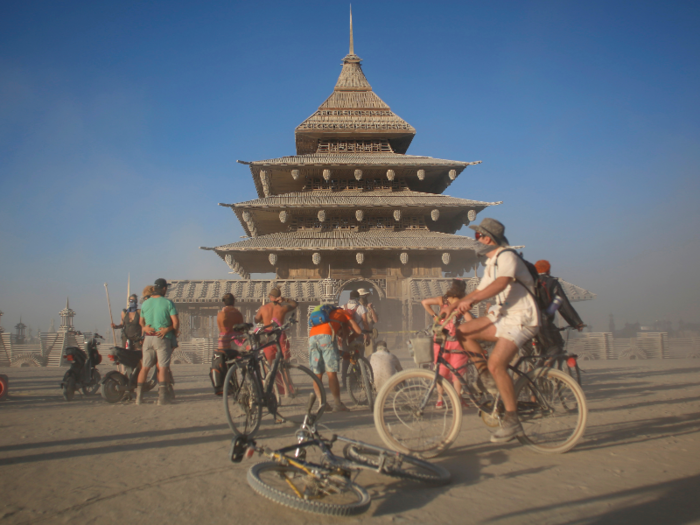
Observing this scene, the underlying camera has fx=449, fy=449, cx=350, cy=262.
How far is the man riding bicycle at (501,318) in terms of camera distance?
11.9ft

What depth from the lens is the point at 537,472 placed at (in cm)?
329

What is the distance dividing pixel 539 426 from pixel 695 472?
108 cm

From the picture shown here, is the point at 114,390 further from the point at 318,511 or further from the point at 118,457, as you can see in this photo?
the point at 318,511

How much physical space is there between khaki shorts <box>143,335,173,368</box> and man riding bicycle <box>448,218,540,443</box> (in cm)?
439

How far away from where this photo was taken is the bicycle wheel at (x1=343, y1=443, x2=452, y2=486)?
2846mm

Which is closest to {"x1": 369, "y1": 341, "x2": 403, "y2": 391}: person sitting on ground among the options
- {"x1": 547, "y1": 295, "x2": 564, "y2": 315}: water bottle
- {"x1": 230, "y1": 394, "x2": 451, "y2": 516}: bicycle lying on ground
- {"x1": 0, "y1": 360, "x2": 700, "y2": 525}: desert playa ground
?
{"x1": 0, "y1": 360, "x2": 700, "y2": 525}: desert playa ground

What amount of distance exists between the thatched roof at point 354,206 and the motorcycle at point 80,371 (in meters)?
12.5

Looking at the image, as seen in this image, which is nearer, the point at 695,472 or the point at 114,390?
the point at 695,472

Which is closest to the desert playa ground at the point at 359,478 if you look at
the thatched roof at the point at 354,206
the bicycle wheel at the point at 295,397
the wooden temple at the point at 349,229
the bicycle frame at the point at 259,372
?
the bicycle frame at the point at 259,372

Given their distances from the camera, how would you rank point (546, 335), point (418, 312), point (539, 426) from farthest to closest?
point (418, 312) → point (546, 335) → point (539, 426)

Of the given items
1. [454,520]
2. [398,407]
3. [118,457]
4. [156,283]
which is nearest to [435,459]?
[398,407]

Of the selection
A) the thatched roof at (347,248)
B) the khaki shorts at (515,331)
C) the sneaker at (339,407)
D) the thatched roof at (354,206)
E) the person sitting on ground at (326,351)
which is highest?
the thatched roof at (354,206)

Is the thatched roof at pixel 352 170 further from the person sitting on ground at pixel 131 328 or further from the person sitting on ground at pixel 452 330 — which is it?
the person sitting on ground at pixel 452 330

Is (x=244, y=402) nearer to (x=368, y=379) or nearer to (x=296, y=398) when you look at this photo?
(x=296, y=398)
